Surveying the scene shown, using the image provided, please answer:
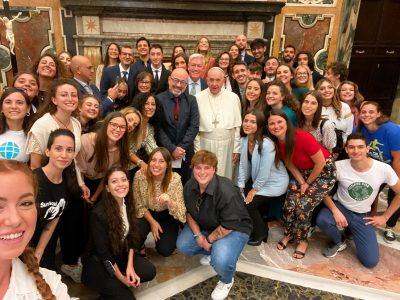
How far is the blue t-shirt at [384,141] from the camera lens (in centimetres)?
288

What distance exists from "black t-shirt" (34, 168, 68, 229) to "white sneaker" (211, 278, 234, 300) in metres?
1.20

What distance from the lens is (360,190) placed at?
2.74 m

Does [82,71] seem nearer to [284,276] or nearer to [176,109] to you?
[176,109]

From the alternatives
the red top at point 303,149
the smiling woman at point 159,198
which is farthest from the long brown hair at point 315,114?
the smiling woman at point 159,198

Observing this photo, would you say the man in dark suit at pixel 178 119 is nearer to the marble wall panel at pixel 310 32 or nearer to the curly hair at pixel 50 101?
the curly hair at pixel 50 101

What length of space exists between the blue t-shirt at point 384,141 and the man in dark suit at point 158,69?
6.94ft

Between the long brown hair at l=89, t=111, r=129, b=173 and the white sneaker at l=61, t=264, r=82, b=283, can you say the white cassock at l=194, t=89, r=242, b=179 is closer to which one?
the long brown hair at l=89, t=111, r=129, b=173

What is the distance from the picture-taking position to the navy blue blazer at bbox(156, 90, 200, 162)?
3090mm

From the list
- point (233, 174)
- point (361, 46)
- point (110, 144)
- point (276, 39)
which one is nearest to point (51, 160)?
point (110, 144)

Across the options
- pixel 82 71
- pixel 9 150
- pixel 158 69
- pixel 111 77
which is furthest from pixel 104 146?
pixel 158 69

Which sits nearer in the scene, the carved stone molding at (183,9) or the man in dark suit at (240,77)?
the man in dark suit at (240,77)

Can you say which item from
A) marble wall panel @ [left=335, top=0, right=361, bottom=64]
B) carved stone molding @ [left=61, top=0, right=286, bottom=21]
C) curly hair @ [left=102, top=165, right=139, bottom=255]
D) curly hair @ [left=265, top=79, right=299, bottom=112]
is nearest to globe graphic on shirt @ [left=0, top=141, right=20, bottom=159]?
curly hair @ [left=102, top=165, right=139, bottom=255]

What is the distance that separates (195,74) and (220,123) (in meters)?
0.61

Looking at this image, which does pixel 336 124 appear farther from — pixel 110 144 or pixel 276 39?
pixel 276 39
